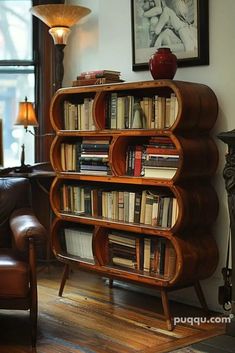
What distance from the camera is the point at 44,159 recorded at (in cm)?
531

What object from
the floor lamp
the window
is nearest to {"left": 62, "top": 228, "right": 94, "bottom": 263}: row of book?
the window

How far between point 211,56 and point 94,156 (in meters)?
1.03

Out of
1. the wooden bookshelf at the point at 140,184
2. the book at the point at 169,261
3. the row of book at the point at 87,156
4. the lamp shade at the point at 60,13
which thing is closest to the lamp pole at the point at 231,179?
the wooden bookshelf at the point at 140,184

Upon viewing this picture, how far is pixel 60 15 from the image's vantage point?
15.2ft

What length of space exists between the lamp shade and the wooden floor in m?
2.07

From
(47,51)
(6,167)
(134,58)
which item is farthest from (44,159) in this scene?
(134,58)

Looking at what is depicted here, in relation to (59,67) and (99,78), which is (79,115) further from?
(59,67)

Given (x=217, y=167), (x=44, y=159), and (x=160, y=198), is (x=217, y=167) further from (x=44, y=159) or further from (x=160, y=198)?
(x=44, y=159)

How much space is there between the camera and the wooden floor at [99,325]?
333 cm

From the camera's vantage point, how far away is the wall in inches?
148

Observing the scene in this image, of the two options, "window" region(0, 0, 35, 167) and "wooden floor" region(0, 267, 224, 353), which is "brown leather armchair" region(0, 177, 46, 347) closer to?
"wooden floor" region(0, 267, 224, 353)

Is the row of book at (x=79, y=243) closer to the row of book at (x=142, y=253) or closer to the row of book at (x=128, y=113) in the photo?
the row of book at (x=142, y=253)

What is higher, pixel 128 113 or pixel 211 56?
pixel 211 56

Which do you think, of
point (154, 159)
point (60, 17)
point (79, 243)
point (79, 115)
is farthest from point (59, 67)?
point (154, 159)
